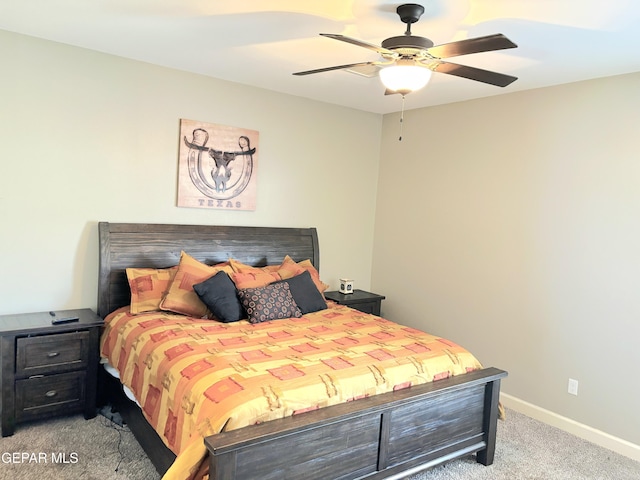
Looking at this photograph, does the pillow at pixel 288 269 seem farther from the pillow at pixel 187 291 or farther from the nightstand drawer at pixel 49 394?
the nightstand drawer at pixel 49 394

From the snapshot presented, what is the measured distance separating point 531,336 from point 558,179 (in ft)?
3.99

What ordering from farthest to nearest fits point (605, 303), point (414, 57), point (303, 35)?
point (605, 303)
point (303, 35)
point (414, 57)

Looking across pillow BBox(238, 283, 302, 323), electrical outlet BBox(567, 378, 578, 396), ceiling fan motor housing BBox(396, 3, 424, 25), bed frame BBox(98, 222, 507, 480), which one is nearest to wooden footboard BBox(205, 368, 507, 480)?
bed frame BBox(98, 222, 507, 480)

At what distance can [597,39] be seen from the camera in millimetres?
2645

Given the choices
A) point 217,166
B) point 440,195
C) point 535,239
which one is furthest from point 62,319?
point 535,239

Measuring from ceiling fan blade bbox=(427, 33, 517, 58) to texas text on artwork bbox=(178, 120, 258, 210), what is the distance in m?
2.25

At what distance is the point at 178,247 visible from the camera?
3.86 meters

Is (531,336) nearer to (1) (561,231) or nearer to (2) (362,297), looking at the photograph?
(1) (561,231)

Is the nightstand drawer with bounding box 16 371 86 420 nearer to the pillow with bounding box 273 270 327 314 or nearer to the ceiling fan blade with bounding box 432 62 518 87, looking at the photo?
the pillow with bounding box 273 270 327 314

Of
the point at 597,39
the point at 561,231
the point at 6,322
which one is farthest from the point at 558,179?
the point at 6,322

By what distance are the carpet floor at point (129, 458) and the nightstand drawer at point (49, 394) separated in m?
0.12

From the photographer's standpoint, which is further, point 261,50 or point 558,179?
point 558,179

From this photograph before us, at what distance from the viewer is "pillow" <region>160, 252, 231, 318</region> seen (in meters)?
3.45

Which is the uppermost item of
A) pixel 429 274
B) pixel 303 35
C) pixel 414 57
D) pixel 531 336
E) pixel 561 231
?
pixel 303 35
